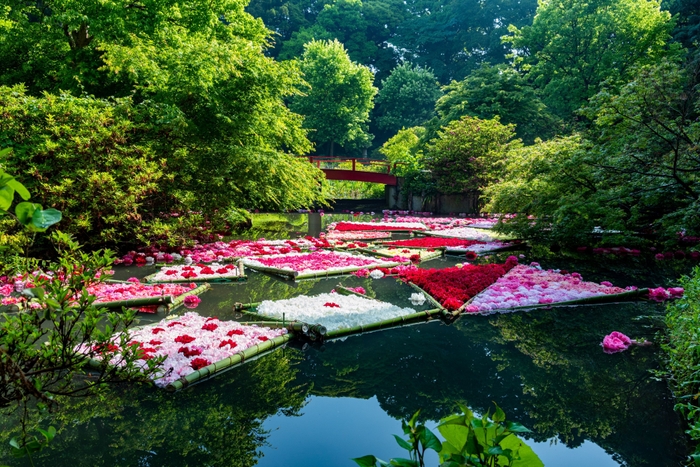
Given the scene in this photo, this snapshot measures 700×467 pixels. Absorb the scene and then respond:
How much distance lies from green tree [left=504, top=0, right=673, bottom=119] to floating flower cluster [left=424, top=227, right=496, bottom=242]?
1289 centimetres

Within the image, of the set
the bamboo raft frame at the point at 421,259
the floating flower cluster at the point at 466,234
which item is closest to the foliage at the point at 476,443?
the bamboo raft frame at the point at 421,259

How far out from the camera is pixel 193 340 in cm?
500

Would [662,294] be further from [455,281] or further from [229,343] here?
[229,343]

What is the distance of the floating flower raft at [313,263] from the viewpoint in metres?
9.29

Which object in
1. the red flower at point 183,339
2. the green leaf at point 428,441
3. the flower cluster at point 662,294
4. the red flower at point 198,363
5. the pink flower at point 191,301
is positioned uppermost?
the green leaf at point 428,441

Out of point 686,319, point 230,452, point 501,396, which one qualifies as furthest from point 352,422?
point 686,319

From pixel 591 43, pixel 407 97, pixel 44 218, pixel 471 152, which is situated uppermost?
pixel 591 43

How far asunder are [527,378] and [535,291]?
327 centimetres

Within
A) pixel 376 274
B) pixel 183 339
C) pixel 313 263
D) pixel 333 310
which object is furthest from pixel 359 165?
pixel 183 339

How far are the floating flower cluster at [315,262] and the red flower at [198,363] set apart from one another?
15.4ft

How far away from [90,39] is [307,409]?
13.3m

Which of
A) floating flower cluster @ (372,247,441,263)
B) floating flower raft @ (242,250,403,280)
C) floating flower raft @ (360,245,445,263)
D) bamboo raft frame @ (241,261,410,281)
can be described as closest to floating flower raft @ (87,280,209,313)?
bamboo raft frame @ (241,261,410,281)

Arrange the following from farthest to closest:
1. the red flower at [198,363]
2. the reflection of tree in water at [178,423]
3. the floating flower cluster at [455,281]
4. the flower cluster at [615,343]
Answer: the floating flower cluster at [455,281] < the flower cluster at [615,343] < the red flower at [198,363] < the reflection of tree in water at [178,423]

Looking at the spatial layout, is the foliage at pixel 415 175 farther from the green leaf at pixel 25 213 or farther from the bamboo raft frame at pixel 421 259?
the green leaf at pixel 25 213
